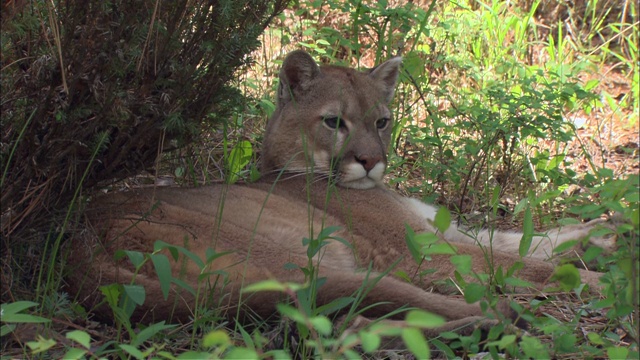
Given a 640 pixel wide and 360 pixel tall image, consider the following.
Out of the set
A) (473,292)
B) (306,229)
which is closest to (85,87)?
(306,229)

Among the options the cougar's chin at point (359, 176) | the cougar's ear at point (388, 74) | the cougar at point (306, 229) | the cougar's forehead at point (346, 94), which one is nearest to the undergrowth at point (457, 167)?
the cougar at point (306, 229)

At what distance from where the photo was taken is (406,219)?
15.6ft

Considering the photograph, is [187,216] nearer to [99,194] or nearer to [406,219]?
[99,194]

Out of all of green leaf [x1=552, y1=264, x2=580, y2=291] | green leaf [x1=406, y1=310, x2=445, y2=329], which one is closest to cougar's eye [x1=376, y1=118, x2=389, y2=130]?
green leaf [x1=552, y1=264, x2=580, y2=291]

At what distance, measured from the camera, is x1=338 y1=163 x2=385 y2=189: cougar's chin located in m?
4.86

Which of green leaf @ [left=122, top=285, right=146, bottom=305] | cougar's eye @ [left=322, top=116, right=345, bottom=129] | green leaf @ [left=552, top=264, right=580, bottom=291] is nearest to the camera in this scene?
green leaf @ [left=552, top=264, right=580, bottom=291]

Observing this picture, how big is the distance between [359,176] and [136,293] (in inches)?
82.8

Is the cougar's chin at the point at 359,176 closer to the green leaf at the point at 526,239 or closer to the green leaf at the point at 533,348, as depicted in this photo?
the green leaf at the point at 526,239

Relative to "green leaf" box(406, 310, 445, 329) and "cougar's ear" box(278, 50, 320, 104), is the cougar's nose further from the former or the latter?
"green leaf" box(406, 310, 445, 329)

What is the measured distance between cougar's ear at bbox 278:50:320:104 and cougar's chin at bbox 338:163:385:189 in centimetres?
64

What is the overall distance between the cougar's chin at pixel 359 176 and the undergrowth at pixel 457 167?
71cm

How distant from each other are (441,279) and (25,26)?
2.41m

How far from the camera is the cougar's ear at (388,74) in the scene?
5383 millimetres

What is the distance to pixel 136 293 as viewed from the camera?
120 inches
